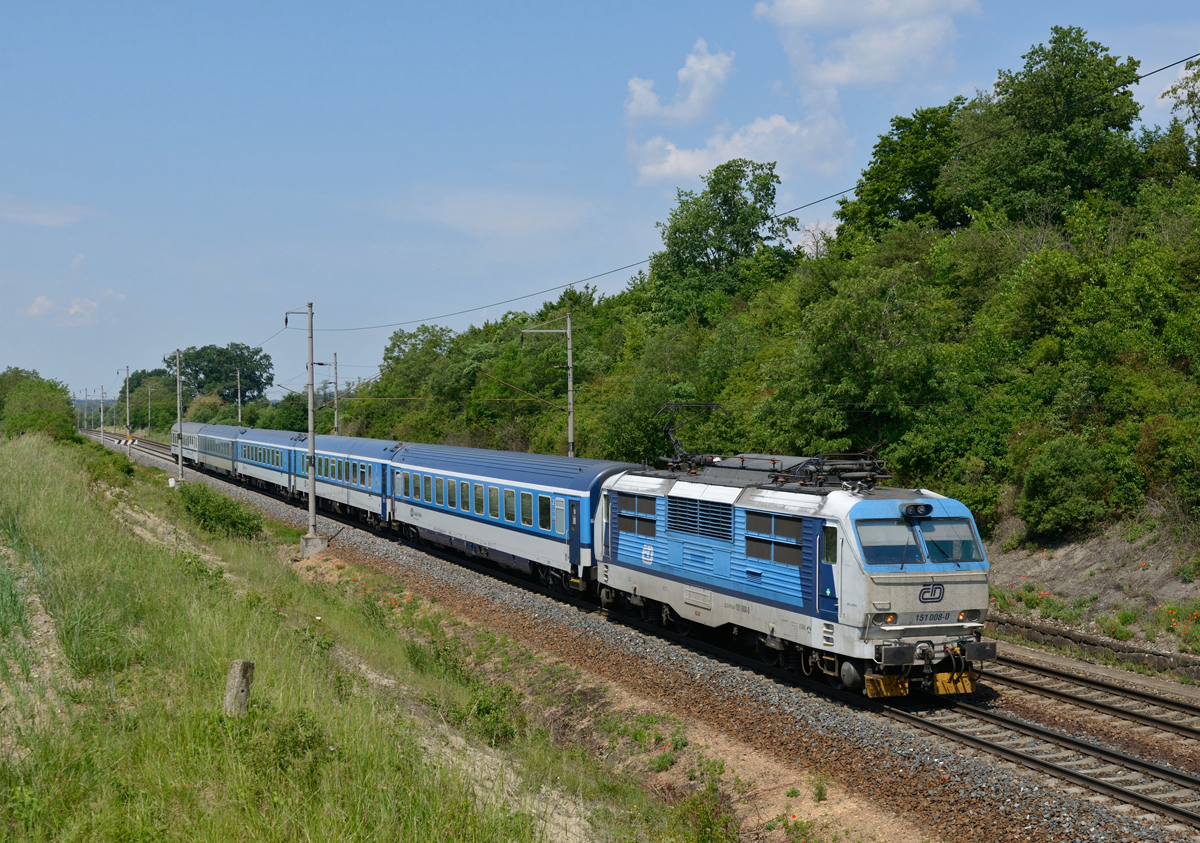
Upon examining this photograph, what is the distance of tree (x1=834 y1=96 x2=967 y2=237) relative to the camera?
162 feet

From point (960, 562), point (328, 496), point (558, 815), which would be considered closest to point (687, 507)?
point (960, 562)

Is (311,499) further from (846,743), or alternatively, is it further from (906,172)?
(906,172)

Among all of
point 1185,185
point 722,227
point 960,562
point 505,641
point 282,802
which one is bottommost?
point 505,641

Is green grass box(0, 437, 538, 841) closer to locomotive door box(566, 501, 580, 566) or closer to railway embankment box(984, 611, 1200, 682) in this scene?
locomotive door box(566, 501, 580, 566)

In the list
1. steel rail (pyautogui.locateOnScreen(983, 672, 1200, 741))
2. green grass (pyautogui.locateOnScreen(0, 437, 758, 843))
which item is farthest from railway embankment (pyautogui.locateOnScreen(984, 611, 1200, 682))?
green grass (pyautogui.locateOnScreen(0, 437, 758, 843))

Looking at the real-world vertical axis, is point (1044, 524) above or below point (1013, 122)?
below

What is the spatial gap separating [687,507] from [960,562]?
4866 mm

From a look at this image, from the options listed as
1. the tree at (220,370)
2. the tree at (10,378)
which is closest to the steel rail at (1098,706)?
the tree at (10,378)

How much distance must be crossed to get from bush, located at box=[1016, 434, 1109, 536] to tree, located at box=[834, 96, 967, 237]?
98.1ft

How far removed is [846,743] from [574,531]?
9207 millimetres

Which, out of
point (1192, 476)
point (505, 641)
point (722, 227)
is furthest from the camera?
point (722, 227)

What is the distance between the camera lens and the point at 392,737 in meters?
9.48

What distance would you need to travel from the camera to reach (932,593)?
1246cm

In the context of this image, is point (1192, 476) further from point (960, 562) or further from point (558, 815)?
point (558, 815)
